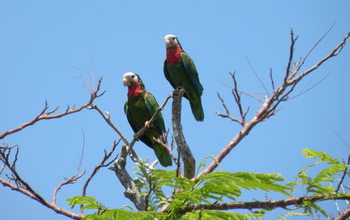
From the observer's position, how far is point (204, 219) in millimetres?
3096

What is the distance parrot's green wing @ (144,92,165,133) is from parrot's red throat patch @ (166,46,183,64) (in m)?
1.04

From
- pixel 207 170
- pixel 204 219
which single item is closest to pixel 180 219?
pixel 204 219

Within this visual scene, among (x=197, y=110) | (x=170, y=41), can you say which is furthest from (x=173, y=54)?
(x=197, y=110)

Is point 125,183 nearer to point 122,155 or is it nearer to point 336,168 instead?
point 122,155

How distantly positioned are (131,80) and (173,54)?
116 cm

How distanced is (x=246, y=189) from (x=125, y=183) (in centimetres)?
231

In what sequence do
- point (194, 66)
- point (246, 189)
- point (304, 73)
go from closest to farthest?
1. point (246, 189)
2. point (304, 73)
3. point (194, 66)

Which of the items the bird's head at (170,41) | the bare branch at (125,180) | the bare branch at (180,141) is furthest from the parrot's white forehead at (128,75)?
the bare branch at (125,180)

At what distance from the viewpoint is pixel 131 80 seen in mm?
9133

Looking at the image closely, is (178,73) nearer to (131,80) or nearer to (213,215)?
(131,80)

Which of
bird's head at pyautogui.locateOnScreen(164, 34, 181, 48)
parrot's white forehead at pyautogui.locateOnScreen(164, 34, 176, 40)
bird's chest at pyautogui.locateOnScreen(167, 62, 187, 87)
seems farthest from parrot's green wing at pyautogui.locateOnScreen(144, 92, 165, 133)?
parrot's white forehead at pyautogui.locateOnScreen(164, 34, 176, 40)

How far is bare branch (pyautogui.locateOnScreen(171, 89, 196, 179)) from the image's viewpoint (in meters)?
5.06

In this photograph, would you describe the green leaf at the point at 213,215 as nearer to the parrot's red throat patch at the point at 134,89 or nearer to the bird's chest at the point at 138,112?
the bird's chest at the point at 138,112

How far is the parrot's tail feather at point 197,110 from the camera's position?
9.18 metres
